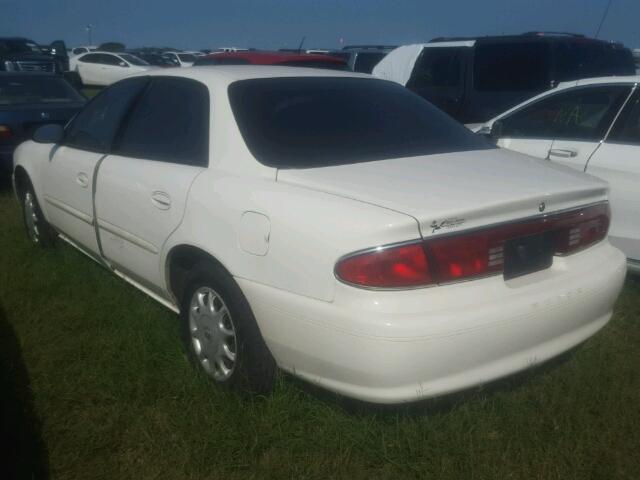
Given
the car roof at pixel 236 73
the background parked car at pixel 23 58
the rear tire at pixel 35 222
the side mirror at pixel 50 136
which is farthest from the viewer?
the background parked car at pixel 23 58

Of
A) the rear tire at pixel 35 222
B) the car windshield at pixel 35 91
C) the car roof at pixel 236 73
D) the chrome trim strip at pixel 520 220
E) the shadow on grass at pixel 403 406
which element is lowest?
the rear tire at pixel 35 222

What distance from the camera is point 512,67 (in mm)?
8281

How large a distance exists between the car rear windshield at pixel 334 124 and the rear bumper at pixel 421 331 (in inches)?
25.9

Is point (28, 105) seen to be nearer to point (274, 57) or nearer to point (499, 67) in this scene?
point (274, 57)

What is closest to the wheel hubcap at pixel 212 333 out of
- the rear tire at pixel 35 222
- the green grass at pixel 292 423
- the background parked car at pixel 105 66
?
the green grass at pixel 292 423

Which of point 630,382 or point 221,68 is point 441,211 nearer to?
point 630,382

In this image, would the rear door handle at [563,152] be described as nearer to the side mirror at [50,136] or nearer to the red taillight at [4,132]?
the side mirror at [50,136]

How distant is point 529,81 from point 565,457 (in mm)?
6470

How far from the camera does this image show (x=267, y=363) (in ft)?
8.79

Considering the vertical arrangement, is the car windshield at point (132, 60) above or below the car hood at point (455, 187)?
below

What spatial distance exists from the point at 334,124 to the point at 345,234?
942 millimetres

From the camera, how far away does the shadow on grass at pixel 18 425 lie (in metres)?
2.49

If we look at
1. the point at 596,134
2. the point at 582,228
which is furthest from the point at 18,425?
the point at 596,134

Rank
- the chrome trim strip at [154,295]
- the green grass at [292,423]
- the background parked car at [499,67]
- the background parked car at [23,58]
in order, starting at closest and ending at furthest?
the green grass at [292,423]
the chrome trim strip at [154,295]
the background parked car at [499,67]
the background parked car at [23,58]
